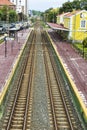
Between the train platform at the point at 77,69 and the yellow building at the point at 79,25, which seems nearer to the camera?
the train platform at the point at 77,69

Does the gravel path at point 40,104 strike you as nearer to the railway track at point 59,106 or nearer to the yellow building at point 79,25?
the railway track at point 59,106

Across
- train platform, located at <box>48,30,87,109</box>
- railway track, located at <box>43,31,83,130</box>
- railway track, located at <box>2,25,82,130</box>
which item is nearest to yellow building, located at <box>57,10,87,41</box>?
train platform, located at <box>48,30,87,109</box>

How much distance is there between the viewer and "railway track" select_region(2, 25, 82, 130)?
704 inches

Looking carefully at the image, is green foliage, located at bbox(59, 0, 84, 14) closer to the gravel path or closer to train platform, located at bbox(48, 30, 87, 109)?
train platform, located at bbox(48, 30, 87, 109)

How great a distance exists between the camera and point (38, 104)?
21500 millimetres

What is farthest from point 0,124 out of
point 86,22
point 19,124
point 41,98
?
point 86,22

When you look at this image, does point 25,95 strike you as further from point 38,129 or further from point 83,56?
point 83,56

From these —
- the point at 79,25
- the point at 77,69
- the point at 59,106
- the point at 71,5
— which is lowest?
the point at 59,106

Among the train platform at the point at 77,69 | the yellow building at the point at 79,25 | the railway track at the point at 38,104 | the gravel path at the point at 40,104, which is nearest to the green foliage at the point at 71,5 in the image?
the yellow building at the point at 79,25

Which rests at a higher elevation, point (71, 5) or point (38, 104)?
point (71, 5)

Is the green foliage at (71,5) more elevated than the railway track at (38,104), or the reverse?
the green foliage at (71,5)

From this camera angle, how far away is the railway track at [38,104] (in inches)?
704

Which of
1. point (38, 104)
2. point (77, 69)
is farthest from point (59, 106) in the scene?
point (77, 69)

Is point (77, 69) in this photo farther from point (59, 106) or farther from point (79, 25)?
point (79, 25)
